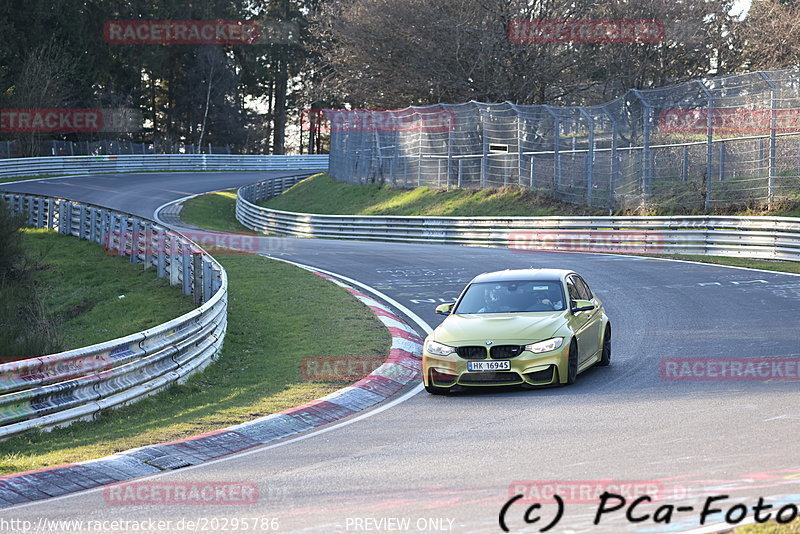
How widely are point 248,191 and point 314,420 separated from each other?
4475 cm

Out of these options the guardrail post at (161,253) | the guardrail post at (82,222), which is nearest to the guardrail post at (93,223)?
the guardrail post at (82,222)

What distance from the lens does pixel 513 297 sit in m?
13.8

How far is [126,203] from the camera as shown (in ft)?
163

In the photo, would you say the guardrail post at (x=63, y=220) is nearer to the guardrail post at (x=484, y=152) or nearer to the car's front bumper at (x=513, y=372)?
the guardrail post at (x=484, y=152)

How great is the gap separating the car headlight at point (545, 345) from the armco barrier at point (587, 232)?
14628 mm

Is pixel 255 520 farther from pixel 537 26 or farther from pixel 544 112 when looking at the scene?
pixel 537 26

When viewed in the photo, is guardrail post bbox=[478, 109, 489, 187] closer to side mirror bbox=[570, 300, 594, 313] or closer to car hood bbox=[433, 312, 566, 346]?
side mirror bbox=[570, 300, 594, 313]

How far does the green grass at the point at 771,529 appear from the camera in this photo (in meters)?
6.01

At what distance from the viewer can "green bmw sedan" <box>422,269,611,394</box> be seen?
12.4 meters

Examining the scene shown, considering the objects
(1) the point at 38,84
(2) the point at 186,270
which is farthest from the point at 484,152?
(1) the point at 38,84

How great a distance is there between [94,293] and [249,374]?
13423 mm

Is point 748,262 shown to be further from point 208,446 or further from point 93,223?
point 93,223

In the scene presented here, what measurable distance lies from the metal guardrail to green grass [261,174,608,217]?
623 inches

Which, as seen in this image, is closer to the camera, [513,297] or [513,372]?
[513,372]
